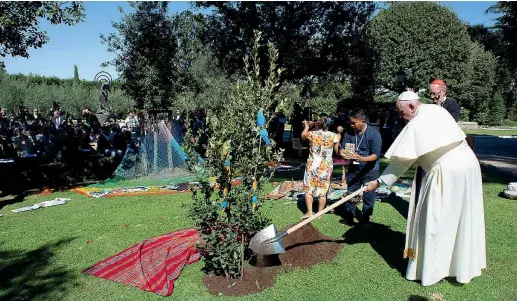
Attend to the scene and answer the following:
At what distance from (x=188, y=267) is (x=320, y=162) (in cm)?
291

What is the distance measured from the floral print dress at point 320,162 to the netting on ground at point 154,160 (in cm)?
522

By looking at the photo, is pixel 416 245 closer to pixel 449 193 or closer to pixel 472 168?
pixel 449 193

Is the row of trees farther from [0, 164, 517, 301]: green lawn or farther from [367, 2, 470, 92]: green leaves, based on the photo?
[0, 164, 517, 301]: green lawn

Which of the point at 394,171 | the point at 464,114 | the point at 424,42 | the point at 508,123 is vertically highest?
the point at 424,42

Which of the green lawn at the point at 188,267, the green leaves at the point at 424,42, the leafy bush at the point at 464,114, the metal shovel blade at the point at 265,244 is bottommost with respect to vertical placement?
the green lawn at the point at 188,267

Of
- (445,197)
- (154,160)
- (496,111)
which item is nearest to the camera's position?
(445,197)

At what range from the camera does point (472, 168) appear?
14.2 feet

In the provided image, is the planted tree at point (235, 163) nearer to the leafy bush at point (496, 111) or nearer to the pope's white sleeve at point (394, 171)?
the pope's white sleeve at point (394, 171)

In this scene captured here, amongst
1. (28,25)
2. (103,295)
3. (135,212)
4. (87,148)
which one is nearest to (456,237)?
(103,295)

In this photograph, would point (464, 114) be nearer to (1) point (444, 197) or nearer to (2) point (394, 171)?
(2) point (394, 171)

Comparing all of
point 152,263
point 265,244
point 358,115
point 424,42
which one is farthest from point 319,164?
point 424,42

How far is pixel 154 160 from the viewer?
1184 centimetres

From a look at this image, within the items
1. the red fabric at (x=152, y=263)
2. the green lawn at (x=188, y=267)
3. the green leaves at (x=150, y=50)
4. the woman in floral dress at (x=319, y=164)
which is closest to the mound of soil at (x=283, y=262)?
the green lawn at (x=188, y=267)

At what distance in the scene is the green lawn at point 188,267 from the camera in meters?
4.36
